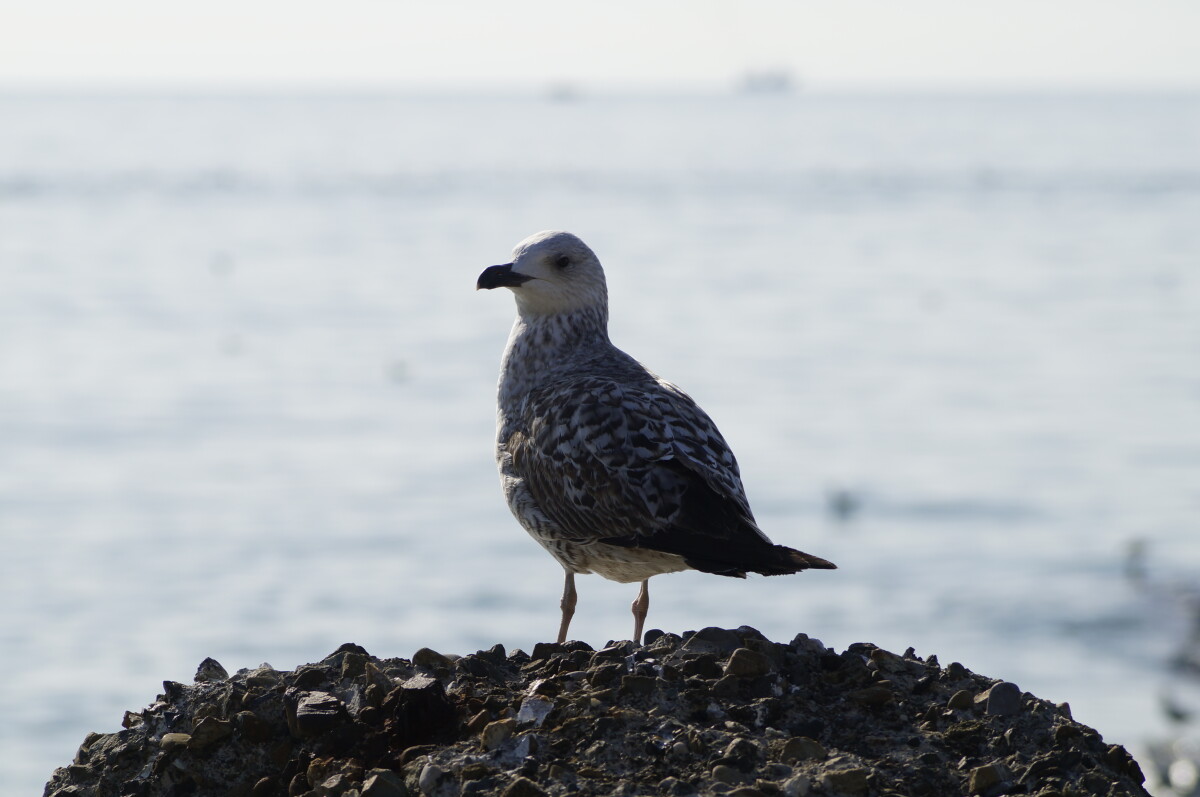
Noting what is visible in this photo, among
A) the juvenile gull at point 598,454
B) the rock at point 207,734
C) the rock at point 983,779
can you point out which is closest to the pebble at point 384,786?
the rock at point 207,734

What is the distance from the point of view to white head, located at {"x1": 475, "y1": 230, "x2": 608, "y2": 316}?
8.55 m

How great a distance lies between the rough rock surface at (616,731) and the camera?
16.2 feet

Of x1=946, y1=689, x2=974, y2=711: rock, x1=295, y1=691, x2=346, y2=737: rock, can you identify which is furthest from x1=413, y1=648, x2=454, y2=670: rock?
x1=946, y1=689, x2=974, y2=711: rock

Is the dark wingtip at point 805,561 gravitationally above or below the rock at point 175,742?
above

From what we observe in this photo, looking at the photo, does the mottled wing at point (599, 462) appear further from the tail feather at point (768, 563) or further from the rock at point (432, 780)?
the rock at point (432, 780)

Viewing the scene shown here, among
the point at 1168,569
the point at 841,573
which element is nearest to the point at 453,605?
the point at 841,573

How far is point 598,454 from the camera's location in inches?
298

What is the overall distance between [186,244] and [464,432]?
56675mm

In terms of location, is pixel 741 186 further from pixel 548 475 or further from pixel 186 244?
pixel 548 475

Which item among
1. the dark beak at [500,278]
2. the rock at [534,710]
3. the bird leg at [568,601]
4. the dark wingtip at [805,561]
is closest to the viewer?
the rock at [534,710]

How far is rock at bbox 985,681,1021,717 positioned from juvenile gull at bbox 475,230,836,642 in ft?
3.85

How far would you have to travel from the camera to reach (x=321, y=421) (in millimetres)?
52000

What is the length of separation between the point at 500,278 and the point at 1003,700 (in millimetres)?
3863

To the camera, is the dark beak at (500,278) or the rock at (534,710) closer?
the rock at (534,710)
